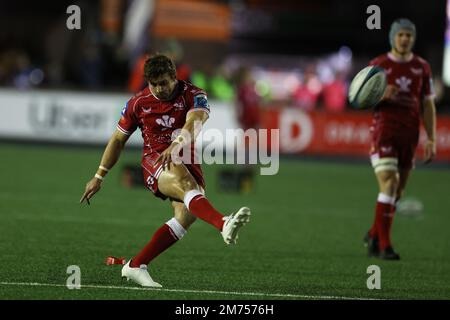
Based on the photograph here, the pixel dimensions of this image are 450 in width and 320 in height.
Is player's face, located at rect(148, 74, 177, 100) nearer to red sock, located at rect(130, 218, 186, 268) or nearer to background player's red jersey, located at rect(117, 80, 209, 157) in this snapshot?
background player's red jersey, located at rect(117, 80, 209, 157)

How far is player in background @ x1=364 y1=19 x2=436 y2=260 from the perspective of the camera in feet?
34.8

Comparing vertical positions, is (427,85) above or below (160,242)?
above

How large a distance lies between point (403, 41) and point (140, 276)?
4.05m

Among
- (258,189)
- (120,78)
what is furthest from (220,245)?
(120,78)

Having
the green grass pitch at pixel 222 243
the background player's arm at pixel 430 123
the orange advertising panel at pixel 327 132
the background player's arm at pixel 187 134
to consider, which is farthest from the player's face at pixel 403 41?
the orange advertising panel at pixel 327 132

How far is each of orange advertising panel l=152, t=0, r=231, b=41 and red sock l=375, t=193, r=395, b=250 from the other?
1870 centimetres

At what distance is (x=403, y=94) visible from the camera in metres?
10.7

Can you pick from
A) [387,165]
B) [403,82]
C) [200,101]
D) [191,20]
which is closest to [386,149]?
[387,165]

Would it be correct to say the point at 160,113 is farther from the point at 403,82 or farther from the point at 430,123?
the point at 430,123

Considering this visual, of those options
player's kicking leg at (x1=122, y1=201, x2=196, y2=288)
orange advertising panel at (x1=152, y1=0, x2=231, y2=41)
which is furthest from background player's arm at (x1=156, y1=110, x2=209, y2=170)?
orange advertising panel at (x1=152, y1=0, x2=231, y2=41)

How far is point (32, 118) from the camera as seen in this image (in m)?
23.1

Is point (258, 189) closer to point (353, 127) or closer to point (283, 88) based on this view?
point (353, 127)

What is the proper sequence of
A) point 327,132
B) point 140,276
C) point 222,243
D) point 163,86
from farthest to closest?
point 327,132 → point 222,243 → point 140,276 → point 163,86

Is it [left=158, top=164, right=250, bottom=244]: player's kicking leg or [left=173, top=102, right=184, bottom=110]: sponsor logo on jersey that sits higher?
[left=173, top=102, right=184, bottom=110]: sponsor logo on jersey
